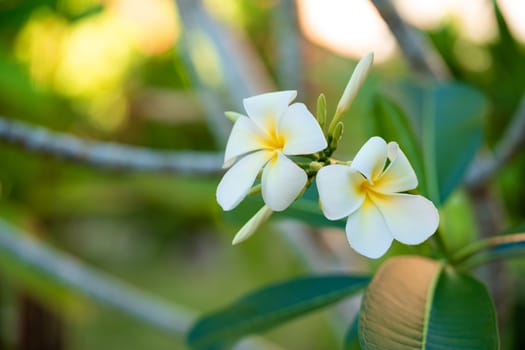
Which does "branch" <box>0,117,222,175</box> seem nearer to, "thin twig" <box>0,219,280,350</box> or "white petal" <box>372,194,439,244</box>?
"thin twig" <box>0,219,280,350</box>

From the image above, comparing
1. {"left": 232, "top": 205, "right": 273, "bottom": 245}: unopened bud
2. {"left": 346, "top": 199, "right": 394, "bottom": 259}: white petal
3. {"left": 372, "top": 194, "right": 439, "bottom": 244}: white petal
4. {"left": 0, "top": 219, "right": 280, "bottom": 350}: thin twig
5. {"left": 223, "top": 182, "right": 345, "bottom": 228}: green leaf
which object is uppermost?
{"left": 372, "top": 194, "right": 439, "bottom": 244}: white petal

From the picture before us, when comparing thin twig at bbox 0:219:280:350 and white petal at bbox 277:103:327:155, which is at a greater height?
white petal at bbox 277:103:327:155

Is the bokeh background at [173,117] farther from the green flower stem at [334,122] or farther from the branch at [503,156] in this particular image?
the green flower stem at [334,122]

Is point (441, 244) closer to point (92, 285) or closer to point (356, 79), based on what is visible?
point (356, 79)

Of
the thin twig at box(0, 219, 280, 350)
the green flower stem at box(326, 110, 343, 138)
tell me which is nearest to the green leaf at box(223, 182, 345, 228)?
the green flower stem at box(326, 110, 343, 138)

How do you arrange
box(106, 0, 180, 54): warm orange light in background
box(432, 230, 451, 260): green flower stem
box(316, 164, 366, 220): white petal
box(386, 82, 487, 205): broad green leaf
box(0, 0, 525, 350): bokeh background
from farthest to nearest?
box(106, 0, 180, 54): warm orange light in background, box(0, 0, 525, 350): bokeh background, box(386, 82, 487, 205): broad green leaf, box(432, 230, 451, 260): green flower stem, box(316, 164, 366, 220): white petal

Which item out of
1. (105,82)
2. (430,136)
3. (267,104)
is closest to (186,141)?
(105,82)

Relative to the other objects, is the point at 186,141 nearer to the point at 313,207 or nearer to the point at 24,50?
the point at 24,50

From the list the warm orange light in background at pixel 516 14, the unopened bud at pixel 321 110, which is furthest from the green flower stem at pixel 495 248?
the warm orange light in background at pixel 516 14
